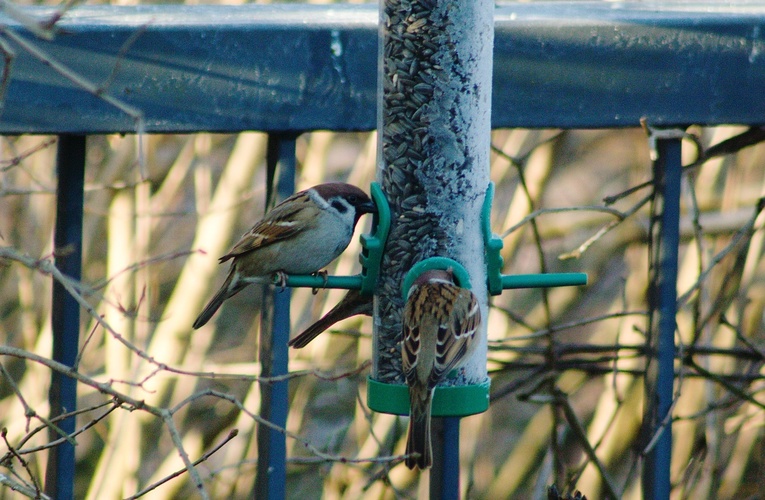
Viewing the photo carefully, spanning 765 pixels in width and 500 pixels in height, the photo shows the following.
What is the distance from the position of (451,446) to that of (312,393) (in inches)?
98.6

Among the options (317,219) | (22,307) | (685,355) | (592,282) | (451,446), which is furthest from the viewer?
(592,282)

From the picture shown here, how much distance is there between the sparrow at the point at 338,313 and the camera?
272 centimetres

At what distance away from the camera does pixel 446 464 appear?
259cm

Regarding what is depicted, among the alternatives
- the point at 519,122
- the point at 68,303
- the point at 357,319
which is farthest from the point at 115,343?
the point at 519,122

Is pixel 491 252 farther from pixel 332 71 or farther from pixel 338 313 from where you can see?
pixel 332 71

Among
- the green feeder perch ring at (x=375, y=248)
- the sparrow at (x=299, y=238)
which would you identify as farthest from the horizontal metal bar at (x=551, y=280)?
the sparrow at (x=299, y=238)

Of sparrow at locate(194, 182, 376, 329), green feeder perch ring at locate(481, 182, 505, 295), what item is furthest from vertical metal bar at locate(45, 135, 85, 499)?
green feeder perch ring at locate(481, 182, 505, 295)

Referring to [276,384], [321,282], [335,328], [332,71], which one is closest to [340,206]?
[321,282]

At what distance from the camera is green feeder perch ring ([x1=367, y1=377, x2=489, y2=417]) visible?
2.58m

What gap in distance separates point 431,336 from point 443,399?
0.53 feet

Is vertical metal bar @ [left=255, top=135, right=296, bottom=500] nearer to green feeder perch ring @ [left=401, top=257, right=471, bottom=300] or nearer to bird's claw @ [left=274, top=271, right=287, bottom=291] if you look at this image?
bird's claw @ [left=274, top=271, right=287, bottom=291]

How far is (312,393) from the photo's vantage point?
16.7 ft

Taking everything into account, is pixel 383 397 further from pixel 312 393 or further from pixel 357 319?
pixel 312 393

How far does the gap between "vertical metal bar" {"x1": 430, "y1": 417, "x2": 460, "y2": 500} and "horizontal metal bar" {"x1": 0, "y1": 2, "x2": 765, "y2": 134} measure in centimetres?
83
